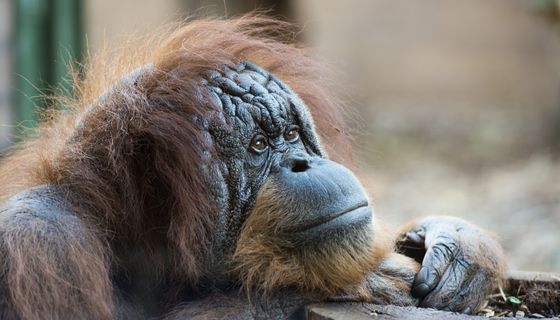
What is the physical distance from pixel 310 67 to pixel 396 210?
13.7 feet

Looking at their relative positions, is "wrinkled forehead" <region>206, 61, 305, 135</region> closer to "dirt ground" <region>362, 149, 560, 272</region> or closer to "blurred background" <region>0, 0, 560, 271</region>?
"blurred background" <region>0, 0, 560, 271</region>

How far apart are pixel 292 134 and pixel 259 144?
0.56 ft

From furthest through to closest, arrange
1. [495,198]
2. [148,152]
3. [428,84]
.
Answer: [428,84], [495,198], [148,152]

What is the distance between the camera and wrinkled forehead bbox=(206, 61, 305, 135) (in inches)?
113

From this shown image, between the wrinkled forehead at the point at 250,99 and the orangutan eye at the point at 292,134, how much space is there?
0.03m

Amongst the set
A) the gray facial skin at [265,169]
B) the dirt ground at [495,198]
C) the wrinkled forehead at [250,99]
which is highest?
the wrinkled forehead at [250,99]

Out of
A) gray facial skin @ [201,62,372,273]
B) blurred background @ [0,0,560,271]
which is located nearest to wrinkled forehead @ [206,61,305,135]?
gray facial skin @ [201,62,372,273]

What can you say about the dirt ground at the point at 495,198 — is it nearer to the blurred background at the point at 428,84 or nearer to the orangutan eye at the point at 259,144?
the blurred background at the point at 428,84

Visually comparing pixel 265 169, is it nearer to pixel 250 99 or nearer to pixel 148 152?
pixel 250 99

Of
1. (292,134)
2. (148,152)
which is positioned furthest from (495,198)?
(148,152)

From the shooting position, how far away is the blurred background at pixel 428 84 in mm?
6473

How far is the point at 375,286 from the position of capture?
285cm

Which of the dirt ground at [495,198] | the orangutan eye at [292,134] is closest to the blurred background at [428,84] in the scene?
the dirt ground at [495,198]

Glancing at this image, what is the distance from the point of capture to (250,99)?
114 inches
